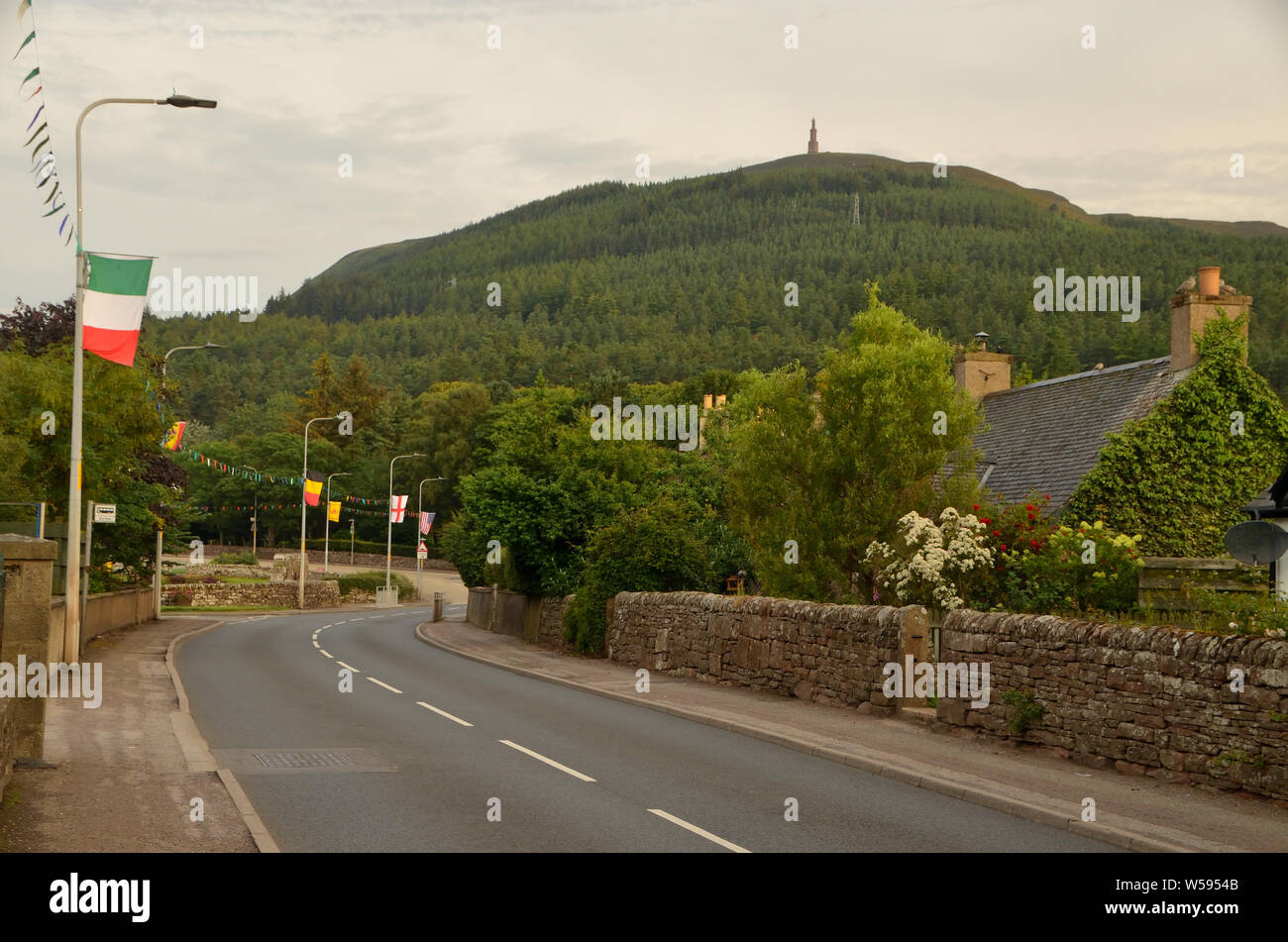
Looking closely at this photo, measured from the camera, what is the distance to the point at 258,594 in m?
68.1

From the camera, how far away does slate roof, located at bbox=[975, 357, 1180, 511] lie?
27.9m

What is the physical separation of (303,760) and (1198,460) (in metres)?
21.2

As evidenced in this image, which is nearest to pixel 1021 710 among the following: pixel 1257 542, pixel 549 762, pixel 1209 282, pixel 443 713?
pixel 1257 542

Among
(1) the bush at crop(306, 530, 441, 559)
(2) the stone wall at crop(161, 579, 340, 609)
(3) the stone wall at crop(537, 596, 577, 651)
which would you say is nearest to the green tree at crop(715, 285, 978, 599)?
(3) the stone wall at crop(537, 596, 577, 651)

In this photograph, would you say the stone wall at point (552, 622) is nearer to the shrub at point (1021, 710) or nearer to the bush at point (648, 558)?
the bush at point (648, 558)

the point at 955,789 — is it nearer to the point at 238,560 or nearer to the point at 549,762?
the point at 549,762

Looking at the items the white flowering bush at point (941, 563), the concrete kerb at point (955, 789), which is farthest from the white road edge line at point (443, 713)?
the white flowering bush at point (941, 563)

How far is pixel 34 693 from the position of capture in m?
11.8

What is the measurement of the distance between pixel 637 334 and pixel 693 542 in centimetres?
14829

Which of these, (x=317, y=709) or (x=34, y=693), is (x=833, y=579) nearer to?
(x=317, y=709)

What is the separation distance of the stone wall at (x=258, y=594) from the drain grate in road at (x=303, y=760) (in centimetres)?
5158

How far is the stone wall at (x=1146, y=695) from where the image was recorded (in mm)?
10922

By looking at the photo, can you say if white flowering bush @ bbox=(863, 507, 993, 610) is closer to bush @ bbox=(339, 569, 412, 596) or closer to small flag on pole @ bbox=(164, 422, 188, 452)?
small flag on pole @ bbox=(164, 422, 188, 452)

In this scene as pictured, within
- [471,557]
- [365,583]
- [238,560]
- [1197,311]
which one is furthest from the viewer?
[238,560]
